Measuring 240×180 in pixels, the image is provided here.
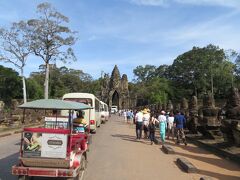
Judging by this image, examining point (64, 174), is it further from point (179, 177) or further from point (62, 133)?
point (179, 177)

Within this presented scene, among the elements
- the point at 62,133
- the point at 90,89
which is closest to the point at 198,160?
the point at 62,133

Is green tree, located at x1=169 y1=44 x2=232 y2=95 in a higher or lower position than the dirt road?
higher

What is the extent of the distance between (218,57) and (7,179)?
8745 centimetres

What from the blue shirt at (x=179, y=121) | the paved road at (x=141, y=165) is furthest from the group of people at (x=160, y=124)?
the paved road at (x=141, y=165)

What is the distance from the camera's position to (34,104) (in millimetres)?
9742

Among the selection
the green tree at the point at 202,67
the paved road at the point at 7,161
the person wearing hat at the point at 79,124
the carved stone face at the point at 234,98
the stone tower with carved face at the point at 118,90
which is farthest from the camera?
the stone tower with carved face at the point at 118,90

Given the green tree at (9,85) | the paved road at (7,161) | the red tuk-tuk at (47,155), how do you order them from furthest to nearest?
the green tree at (9,85), the paved road at (7,161), the red tuk-tuk at (47,155)

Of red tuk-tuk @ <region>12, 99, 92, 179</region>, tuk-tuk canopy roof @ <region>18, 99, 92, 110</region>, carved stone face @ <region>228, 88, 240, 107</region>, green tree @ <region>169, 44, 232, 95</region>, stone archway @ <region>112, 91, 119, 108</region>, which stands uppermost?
green tree @ <region>169, 44, 232, 95</region>

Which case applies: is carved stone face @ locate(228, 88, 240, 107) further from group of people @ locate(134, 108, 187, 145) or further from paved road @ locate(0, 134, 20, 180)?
paved road @ locate(0, 134, 20, 180)

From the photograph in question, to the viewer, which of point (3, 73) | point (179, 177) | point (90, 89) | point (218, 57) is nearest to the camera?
point (179, 177)

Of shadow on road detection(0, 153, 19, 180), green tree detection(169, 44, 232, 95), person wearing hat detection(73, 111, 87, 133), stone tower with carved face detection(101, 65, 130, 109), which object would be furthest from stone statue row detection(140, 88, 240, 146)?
stone tower with carved face detection(101, 65, 130, 109)

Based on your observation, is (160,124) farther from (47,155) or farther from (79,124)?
(47,155)

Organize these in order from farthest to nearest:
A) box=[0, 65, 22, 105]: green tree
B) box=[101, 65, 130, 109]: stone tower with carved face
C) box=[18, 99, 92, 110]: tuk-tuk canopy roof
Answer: box=[101, 65, 130, 109]: stone tower with carved face → box=[0, 65, 22, 105]: green tree → box=[18, 99, 92, 110]: tuk-tuk canopy roof

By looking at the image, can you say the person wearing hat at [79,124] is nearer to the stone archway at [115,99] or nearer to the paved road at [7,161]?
the paved road at [7,161]
